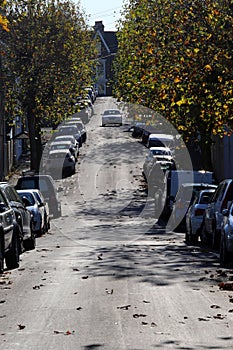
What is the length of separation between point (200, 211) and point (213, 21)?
5.85 m

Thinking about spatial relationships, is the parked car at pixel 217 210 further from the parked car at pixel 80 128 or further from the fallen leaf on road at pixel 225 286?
the parked car at pixel 80 128

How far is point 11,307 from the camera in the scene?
42.3ft

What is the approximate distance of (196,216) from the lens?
1075 inches

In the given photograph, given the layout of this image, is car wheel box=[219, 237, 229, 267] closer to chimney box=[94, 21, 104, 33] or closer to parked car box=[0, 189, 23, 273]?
parked car box=[0, 189, 23, 273]

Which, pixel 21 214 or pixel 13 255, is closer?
pixel 13 255

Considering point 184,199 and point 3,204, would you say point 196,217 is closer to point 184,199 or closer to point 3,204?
point 184,199

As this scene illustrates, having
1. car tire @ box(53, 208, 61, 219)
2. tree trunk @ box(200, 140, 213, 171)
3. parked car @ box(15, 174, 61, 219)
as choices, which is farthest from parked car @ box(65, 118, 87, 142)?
parked car @ box(15, 174, 61, 219)

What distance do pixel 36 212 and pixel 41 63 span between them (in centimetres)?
2693

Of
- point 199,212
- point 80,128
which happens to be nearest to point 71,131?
point 80,128

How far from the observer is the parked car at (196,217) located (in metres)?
27.1

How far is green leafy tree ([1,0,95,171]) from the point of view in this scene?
54656 mm

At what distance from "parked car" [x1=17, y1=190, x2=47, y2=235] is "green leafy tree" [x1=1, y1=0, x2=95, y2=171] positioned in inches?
939

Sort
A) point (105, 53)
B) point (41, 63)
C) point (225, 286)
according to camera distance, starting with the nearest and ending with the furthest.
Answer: point (225, 286) < point (41, 63) < point (105, 53)

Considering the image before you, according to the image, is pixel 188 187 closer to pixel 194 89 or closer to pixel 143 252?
pixel 194 89
